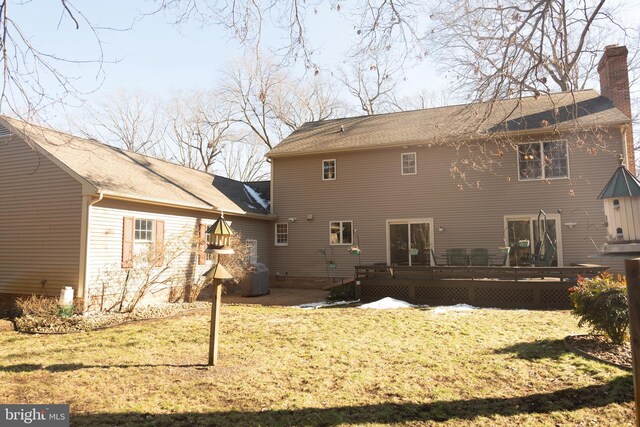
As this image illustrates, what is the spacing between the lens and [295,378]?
487 cm

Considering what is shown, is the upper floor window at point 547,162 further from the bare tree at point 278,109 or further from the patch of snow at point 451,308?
the bare tree at point 278,109

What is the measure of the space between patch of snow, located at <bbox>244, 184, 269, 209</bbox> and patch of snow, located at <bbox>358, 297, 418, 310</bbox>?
8537 millimetres

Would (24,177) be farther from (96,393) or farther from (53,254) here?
(96,393)

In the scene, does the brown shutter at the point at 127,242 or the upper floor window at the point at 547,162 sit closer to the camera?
the brown shutter at the point at 127,242

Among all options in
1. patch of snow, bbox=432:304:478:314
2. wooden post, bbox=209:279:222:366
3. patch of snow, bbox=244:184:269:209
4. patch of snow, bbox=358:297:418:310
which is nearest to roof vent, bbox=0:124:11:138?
patch of snow, bbox=244:184:269:209

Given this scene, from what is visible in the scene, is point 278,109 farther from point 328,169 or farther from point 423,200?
point 423,200

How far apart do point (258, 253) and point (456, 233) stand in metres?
7.76

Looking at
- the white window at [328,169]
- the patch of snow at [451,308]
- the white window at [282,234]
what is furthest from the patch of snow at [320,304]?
the white window at [328,169]

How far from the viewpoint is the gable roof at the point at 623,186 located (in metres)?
3.39

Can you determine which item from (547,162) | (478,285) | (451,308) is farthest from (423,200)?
(451,308)

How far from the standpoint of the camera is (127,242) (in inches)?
415

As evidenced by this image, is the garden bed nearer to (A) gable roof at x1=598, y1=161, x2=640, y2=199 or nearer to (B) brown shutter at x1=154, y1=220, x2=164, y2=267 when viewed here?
(B) brown shutter at x1=154, y1=220, x2=164, y2=267

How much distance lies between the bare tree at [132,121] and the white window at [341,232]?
22.9 meters

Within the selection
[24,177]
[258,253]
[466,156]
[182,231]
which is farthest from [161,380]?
[466,156]
